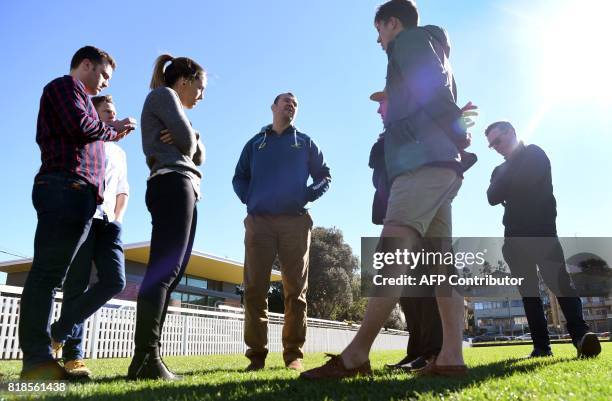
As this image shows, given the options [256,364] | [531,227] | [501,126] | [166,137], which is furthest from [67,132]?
[501,126]

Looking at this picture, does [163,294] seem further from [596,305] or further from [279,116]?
[596,305]

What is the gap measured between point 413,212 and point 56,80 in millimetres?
2426

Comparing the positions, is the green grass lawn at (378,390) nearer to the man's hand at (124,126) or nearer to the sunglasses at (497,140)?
the man's hand at (124,126)

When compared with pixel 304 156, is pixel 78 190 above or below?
below

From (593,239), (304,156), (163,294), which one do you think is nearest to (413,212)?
(163,294)

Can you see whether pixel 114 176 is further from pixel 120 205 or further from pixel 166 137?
pixel 166 137

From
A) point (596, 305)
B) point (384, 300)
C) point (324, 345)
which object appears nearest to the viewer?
point (384, 300)

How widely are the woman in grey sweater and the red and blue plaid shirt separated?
33 cm

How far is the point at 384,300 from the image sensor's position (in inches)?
93.0

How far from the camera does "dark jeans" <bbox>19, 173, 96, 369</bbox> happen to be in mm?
2406

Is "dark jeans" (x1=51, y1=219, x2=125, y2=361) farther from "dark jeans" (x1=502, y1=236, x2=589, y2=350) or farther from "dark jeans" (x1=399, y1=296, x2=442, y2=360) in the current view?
"dark jeans" (x1=502, y1=236, x2=589, y2=350)

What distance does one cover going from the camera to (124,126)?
122 inches

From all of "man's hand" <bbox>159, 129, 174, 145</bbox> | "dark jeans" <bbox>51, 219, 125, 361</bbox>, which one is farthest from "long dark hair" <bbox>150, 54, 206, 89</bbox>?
"dark jeans" <bbox>51, 219, 125, 361</bbox>

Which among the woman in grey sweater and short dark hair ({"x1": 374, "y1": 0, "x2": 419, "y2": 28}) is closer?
the woman in grey sweater
